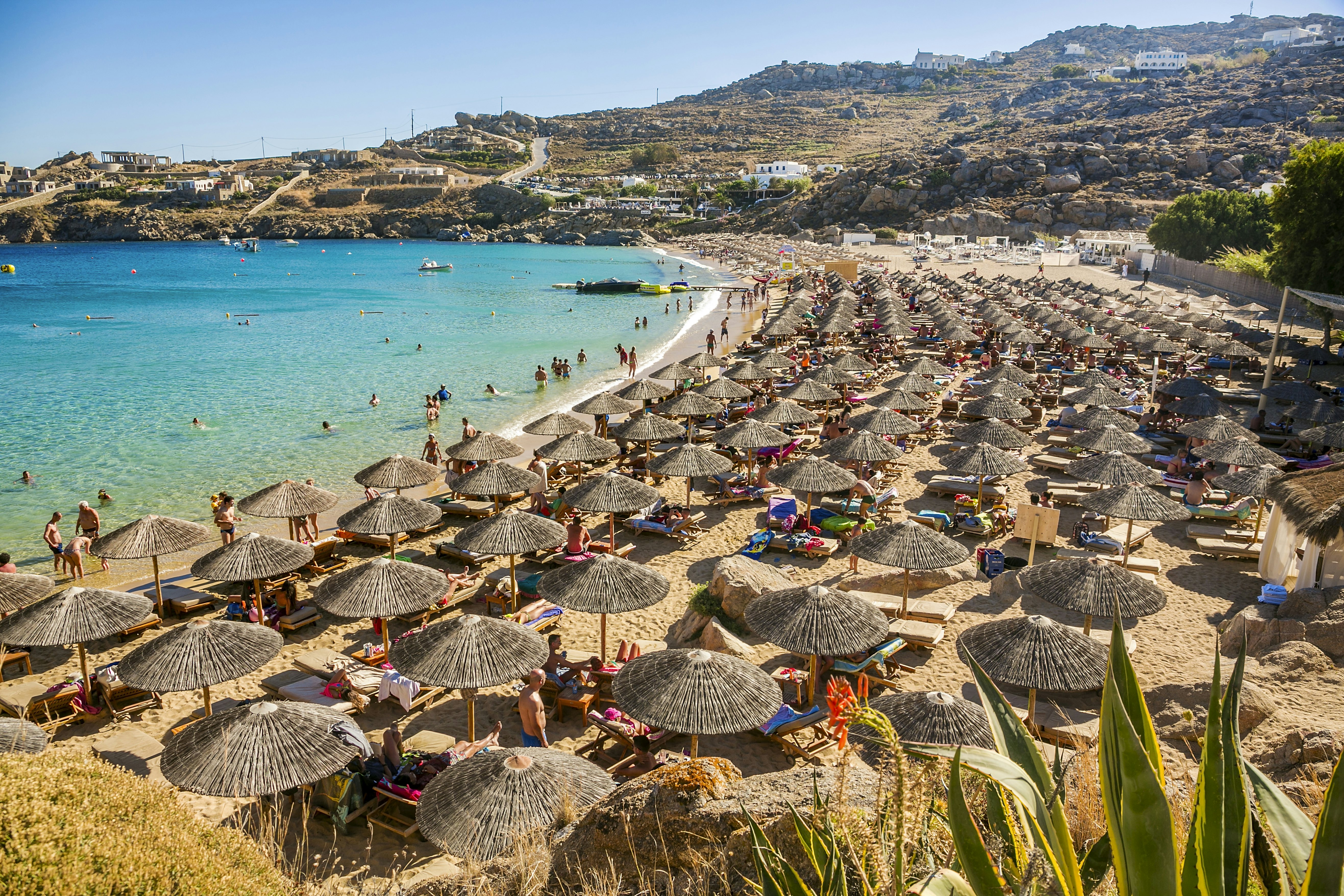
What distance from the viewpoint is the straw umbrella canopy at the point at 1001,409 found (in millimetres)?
16688

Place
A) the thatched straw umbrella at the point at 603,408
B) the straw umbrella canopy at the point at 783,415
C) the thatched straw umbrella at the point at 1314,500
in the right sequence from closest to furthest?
the thatched straw umbrella at the point at 1314,500
the straw umbrella canopy at the point at 783,415
the thatched straw umbrella at the point at 603,408

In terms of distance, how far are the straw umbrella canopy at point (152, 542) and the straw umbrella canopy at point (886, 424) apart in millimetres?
11100

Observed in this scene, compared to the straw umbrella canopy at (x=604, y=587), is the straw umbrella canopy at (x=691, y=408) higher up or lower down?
higher up

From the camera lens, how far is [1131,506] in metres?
11.3

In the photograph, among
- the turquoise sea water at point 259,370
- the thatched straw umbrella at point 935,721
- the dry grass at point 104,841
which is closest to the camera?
the dry grass at point 104,841

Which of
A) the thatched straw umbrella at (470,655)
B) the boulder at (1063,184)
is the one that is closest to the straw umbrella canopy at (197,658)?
the thatched straw umbrella at (470,655)

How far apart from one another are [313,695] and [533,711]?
2.54 m

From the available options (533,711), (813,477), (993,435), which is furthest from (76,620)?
(993,435)

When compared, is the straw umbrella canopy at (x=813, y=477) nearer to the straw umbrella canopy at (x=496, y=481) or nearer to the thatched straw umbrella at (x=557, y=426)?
the straw umbrella canopy at (x=496, y=481)

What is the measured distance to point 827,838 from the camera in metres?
2.96

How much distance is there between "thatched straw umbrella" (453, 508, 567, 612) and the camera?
33.9ft

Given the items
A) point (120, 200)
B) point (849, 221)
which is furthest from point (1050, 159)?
point (120, 200)

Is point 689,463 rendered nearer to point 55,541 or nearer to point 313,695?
point 313,695

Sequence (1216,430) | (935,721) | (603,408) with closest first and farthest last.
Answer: (935,721)
(1216,430)
(603,408)
